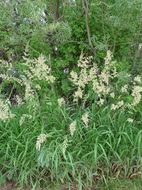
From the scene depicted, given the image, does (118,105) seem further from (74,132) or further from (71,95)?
(71,95)

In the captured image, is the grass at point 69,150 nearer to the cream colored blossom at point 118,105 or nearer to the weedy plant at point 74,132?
the weedy plant at point 74,132

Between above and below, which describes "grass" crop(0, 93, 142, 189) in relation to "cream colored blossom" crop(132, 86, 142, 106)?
below

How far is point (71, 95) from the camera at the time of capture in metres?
4.65

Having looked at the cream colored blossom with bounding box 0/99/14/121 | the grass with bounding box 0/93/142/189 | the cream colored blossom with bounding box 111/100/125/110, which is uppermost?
A: the cream colored blossom with bounding box 111/100/125/110

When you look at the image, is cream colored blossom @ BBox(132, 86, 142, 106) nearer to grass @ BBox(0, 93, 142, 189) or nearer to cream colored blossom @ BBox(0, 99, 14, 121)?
grass @ BBox(0, 93, 142, 189)

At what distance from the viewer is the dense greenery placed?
154 inches

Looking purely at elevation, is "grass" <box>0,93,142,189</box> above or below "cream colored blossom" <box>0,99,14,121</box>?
below

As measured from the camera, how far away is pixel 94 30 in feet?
14.8

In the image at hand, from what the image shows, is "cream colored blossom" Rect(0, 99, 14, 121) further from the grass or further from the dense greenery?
the grass

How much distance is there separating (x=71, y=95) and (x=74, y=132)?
2.41 feet

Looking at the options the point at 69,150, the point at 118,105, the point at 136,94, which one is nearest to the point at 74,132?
the point at 69,150

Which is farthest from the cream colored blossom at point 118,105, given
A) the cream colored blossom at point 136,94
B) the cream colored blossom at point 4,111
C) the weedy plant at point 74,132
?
the cream colored blossom at point 4,111

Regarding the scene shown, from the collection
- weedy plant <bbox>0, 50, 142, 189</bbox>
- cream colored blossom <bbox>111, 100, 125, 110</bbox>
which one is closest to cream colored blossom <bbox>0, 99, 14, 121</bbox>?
weedy plant <bbox>0, 50, 142, 189</bbox>

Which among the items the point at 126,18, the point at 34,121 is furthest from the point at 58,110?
the point at 126,18
